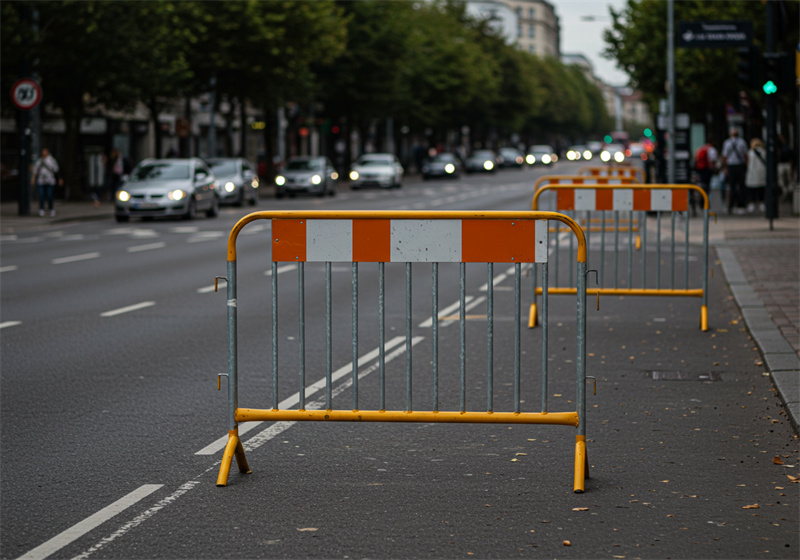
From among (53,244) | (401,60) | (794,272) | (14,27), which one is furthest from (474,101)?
(794,272)

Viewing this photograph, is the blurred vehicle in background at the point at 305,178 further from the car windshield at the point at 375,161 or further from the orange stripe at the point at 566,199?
the orange stripe at the point at 566,199

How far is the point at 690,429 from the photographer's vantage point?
7043 millimetres

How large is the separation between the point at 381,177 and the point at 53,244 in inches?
1251

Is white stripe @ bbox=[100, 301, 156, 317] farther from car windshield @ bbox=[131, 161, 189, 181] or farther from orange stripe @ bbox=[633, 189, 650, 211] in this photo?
car windshield @ bbox=[131, 161, 189, 181]

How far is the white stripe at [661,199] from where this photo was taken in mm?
11266

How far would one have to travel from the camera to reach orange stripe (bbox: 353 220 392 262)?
6242mm

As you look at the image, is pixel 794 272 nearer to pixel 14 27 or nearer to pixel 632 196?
pixel 632 196

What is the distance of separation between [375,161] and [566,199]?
4476 cm

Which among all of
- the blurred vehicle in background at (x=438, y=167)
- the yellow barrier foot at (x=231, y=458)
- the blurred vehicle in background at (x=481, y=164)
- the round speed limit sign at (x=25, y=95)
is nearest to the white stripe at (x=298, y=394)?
the yellow barrier foot at (x=231, y=458)

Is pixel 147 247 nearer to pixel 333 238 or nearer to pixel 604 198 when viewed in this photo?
pixel 604 198

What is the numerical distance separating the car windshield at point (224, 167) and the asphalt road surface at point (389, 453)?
26.5 metres

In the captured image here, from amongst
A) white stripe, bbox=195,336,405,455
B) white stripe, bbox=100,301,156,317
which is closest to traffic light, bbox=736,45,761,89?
white stripe, bbox=100,301,156,317

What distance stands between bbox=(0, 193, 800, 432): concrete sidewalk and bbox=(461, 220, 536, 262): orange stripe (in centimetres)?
190

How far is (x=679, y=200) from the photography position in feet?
36.8
